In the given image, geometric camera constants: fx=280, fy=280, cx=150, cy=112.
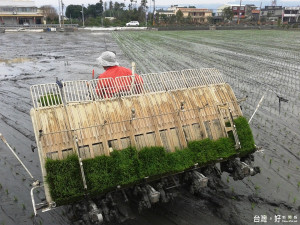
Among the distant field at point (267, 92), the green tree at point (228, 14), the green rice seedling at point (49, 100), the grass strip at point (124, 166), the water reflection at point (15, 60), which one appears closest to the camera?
the grass strip at point (124, 166)

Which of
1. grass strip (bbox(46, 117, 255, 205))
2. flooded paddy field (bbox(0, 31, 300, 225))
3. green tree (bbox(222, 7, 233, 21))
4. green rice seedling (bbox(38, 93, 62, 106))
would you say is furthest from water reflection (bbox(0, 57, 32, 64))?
green tree (bbox(222, 7, 233, 21))

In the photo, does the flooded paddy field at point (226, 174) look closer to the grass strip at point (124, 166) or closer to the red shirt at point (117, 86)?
the grass strip at point (124, 166)

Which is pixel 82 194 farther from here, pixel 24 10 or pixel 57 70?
pixel 24 10

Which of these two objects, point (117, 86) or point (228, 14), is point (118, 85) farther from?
point (228, 14)

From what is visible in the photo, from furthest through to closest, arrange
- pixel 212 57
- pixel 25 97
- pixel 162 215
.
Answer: pixel 212 57 → pixel 25 97 → pixel 162 215

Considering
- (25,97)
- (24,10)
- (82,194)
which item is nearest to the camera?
(82,194)

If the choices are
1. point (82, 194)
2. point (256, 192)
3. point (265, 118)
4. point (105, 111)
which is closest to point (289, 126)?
point (265, 118)

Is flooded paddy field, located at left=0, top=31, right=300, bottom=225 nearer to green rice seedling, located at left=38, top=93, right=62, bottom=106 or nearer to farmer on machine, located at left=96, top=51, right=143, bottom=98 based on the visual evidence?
green rice seedling, located at left=38, top=93, right=62, bottom=106

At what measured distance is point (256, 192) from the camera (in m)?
7.01

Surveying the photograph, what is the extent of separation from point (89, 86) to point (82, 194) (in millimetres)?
2283

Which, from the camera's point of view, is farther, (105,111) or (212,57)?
(212,57)

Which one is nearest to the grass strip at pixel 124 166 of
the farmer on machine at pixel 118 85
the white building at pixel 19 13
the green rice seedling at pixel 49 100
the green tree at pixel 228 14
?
the green rice seedling at pixel 49 100

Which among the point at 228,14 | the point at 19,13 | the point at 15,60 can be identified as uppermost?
the point at 19,13

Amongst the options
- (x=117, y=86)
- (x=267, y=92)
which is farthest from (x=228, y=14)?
(x=117, y=86)
